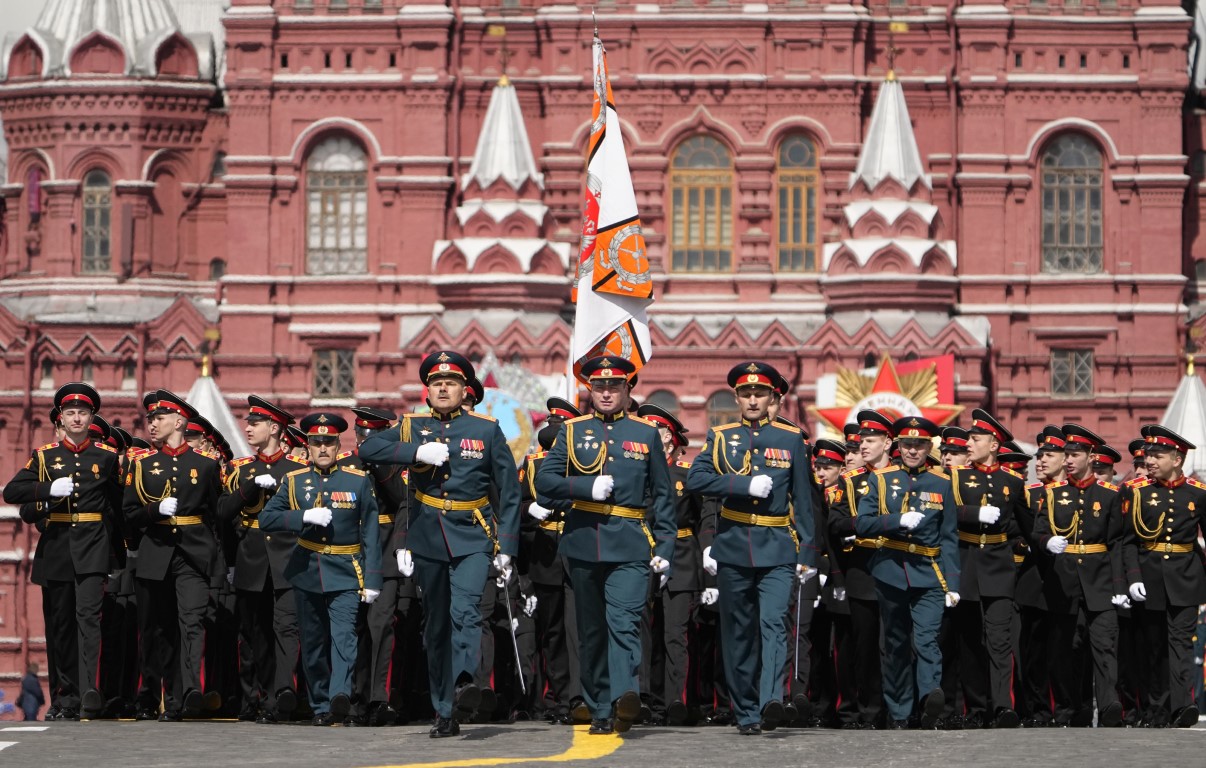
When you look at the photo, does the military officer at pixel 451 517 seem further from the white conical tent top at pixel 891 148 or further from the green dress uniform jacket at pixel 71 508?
the white conical tent top at pixel 891 148

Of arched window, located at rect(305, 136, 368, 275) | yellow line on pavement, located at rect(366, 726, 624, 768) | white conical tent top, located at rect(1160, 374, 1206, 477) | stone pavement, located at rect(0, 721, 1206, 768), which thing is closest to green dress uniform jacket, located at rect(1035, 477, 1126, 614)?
stone pavement, located at rect(0, 721, 1206, 768)

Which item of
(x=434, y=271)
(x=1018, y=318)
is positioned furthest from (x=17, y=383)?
(x=1018, y=318)

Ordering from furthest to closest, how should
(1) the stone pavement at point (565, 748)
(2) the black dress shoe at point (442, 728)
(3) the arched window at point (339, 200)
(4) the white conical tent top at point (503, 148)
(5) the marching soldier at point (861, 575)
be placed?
(3) the arched window at point (339, 200) < (4) the white conical tent top at point (503, 148) < (5) the marching soldier at point (861, 575) < (2) the black dress shoe at point (442, 728) < (1) the stone pavement at point (565, 748)

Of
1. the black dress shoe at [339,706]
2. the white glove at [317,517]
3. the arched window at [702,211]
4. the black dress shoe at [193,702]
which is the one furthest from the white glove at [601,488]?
the arched window at [702,211]

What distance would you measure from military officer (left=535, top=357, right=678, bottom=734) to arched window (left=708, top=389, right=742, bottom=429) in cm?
2618

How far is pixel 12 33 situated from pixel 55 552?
3178cm

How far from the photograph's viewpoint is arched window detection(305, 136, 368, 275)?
44.6 meters

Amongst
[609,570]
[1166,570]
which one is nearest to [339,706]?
[609,570]

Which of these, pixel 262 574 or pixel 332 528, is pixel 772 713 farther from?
pixel 262 574

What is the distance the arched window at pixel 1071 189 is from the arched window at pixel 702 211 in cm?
505

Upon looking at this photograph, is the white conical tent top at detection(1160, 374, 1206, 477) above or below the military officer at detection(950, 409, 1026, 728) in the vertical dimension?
above

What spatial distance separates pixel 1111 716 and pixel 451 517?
5.17 m

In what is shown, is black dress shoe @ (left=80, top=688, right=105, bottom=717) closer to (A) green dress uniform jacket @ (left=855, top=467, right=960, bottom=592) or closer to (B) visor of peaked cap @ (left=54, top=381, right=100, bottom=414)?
(B) visor of peaked cap @ (left=54, top=381, right=100, bottom=414)

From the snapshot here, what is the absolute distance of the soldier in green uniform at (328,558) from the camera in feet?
56.4
